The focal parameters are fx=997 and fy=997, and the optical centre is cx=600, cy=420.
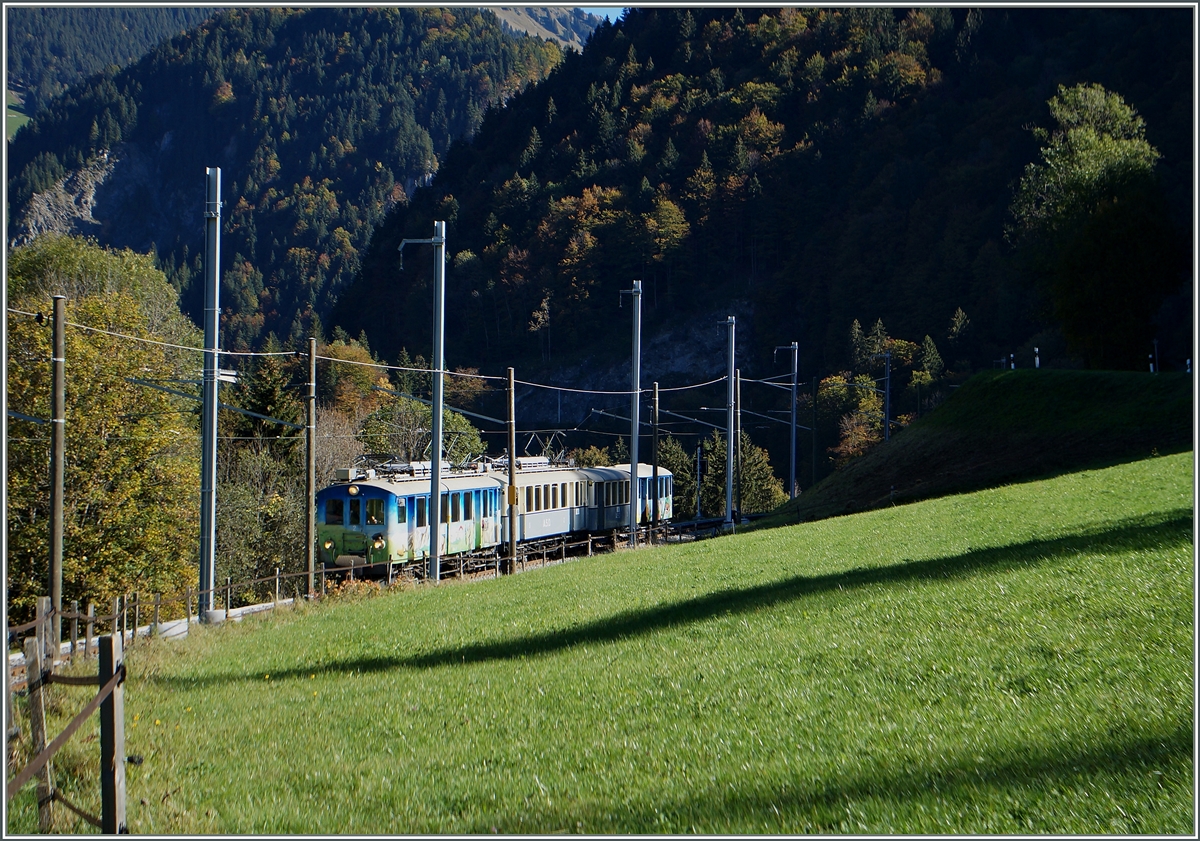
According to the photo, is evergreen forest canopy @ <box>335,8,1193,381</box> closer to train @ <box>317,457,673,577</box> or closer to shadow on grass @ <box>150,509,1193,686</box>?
train @ <box>317,457,673,577</box>

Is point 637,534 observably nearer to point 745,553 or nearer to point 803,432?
point 745,553

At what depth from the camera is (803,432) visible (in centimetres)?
8550

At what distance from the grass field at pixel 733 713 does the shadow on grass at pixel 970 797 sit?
18 mm

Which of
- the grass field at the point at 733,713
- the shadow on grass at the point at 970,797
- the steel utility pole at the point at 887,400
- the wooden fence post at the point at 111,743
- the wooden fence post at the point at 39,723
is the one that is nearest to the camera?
the shadow on grass at the point at 970,797

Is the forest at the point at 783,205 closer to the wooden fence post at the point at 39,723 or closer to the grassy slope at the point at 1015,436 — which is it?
the grassy slope at the point at 1015,436

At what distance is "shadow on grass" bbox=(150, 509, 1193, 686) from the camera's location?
1328cm

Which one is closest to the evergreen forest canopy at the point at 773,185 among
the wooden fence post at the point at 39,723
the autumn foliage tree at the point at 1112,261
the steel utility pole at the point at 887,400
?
the steel utility pole at the point at 887,400

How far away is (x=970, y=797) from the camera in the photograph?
20.1ft

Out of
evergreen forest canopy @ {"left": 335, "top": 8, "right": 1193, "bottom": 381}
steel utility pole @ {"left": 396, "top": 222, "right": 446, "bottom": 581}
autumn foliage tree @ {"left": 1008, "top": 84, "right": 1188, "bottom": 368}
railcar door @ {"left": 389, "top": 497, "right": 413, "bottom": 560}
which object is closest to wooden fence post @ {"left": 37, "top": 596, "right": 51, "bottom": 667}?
steel utility pole @ {"left": 396, "top": 222, "right": 446, "bottom": 581}

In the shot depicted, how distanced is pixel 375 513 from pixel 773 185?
10041 centimetres

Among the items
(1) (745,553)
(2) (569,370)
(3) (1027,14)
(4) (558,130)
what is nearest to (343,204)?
(4) (558,130)

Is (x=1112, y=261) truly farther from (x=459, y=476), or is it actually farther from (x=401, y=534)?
(x=401, y=534)

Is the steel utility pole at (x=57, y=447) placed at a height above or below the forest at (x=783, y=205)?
below

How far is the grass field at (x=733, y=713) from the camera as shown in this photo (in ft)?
21.0
